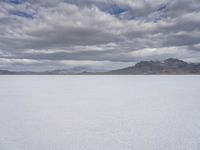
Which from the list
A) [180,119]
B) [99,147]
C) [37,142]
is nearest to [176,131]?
[180,119]

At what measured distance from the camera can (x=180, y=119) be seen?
7906 millimetres

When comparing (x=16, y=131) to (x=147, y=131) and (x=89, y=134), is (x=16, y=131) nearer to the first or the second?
(x=89, y=134)

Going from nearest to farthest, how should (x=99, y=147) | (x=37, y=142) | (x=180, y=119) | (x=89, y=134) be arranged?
(x=99, y=147) → (x=37, y=142) → (x=89, y=134) → (x=180, y=119)

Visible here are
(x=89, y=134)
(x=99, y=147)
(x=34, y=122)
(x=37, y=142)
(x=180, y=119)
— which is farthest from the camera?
(x=180, y=119)

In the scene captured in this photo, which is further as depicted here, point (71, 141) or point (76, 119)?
point (76, 119)

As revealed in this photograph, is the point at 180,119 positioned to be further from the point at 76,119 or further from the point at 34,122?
the point at 34,122

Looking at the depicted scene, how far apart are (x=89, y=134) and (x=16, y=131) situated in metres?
2.47

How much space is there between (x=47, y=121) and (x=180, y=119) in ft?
17.9

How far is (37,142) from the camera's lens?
17.7 feet

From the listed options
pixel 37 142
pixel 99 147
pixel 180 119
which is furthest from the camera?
pixel 180 119

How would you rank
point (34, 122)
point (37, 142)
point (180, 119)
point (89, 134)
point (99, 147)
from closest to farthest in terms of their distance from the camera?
point (99, 147), point (37, 142), point (89, 134), point (34, 122), point (180, 119)

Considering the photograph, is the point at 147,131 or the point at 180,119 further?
the point at 180,119

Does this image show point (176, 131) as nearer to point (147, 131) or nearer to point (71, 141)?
point (147, 131)

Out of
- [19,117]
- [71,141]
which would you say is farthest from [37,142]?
[19,117]
